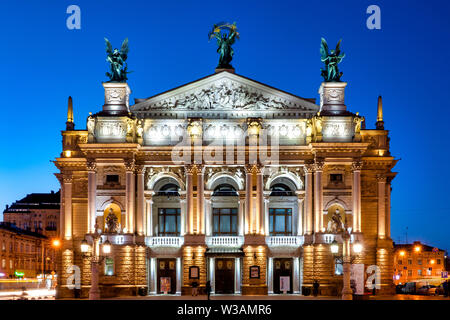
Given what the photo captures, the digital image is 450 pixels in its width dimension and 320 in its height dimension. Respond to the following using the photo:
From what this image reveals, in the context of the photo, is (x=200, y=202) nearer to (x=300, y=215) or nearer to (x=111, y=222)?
(x=111, y=222)

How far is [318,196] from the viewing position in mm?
68188

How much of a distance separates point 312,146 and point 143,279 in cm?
1920

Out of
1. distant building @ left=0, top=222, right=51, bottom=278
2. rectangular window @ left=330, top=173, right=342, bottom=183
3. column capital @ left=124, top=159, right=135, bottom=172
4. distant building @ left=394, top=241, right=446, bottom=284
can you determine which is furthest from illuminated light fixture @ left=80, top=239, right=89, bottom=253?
distant building @ left=394, top=241, right=446, bottom=284

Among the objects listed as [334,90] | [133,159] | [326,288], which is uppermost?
[334,90]

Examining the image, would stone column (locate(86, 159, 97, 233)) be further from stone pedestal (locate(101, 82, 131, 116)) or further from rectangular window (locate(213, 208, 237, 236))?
rectangular window (locate(213, 208, 237, 236))

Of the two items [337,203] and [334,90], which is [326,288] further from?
[334,90]

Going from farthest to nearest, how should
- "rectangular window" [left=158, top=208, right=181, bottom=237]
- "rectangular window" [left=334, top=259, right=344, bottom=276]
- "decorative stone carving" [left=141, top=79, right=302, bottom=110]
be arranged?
"rectangular window" [left=158, top=208, right=181, bottom=237], "decorative stone carving" [left=141, top=79, right=302, bottom=110], "rectangular window" [left=334, top=259, right=344, bottom=276]

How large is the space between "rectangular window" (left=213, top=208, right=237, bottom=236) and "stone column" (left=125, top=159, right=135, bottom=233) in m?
8.28

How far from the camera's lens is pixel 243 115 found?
70.2 meters

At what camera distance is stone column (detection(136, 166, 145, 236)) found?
2710 inches

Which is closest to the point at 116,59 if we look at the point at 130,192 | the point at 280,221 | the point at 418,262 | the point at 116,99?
the point at 116,99
